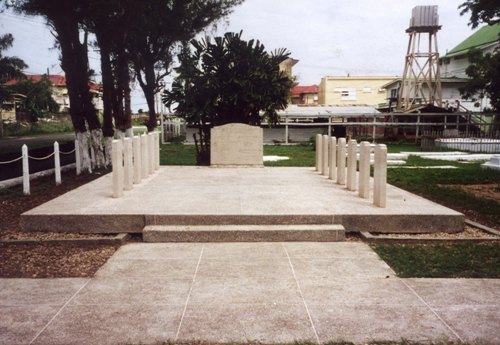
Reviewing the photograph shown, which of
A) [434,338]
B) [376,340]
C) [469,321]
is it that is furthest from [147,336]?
[469,321]

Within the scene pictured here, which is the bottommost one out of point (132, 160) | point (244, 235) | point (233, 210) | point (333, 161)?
point (244, 235)

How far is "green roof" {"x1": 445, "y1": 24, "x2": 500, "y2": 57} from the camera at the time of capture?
42125 mm

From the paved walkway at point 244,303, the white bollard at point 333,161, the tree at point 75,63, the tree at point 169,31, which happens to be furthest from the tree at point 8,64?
the paved walkway at point 244,303

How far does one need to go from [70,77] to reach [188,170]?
5024 millimetres

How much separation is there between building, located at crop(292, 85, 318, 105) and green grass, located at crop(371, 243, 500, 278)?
234 feet

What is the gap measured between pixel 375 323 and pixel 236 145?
9.97 m

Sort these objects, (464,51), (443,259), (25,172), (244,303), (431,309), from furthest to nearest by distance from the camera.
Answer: (464,51), (25,172), (443,259), (244,303), (431,309)

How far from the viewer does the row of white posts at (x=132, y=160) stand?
27.9ft

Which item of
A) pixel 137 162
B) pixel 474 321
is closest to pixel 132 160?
pixel 137 162

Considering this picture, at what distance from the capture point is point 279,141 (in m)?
33.8

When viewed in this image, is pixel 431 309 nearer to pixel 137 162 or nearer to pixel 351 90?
pixel 137 162

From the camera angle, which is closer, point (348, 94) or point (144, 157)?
point (144, 157)

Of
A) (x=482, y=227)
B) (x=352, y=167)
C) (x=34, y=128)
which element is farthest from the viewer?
(x=34, y=128)

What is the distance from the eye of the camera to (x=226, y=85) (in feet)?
48.8
